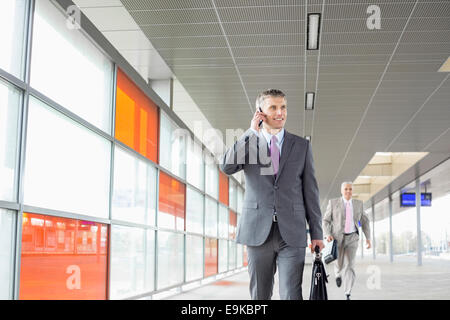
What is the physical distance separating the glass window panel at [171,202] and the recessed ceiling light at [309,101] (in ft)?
9.53

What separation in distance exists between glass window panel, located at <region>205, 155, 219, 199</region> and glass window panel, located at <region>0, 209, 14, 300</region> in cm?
1019

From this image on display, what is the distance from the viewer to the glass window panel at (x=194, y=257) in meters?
11.8

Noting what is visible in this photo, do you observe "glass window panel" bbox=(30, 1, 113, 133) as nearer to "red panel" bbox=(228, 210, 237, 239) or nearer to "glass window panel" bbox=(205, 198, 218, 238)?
"glass window panel" bbox=(205, 198, 218, 238)

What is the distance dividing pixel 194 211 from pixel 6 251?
840cm

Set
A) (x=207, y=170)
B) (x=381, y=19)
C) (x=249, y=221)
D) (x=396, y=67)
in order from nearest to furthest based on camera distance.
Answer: (x=249, y=221), (x=381, y=19), (x=396, y=67), (x=207, y=170)

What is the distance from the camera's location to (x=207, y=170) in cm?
1491

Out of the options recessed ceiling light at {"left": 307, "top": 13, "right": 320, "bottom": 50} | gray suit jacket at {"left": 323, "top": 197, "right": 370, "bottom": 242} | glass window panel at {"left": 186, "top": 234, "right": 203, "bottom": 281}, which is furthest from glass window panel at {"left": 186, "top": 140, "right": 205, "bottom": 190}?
recessed ceiling light at {"left": 307, "top": 13, "right": 320, "bottom": 50}

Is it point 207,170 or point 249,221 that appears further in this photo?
point 207,170

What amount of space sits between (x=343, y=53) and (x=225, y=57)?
1.68 metres

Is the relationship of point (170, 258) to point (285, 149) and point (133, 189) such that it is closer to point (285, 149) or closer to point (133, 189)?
point (133, 189)

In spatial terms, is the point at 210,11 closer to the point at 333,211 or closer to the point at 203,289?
the point at 333,211

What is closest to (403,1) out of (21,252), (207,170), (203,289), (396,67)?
(396,67)

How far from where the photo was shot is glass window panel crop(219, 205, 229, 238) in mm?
17000

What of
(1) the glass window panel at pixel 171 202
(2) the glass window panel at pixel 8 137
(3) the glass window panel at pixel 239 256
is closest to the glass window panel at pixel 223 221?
(3) the glass window panel at pixel 239 256
